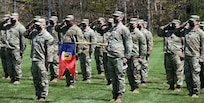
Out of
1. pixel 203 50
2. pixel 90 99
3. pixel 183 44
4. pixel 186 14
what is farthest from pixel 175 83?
pixel 186 14

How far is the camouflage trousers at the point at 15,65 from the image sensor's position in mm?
17797

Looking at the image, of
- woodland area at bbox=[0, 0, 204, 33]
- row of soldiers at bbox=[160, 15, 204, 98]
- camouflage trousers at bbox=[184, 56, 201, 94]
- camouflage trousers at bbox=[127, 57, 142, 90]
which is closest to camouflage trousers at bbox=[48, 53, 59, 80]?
camouflage trousers at bbox=[127, 57, 142, 90]

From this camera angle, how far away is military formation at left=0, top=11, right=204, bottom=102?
13891 millimetres

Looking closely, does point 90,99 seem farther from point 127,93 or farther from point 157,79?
point 157,79

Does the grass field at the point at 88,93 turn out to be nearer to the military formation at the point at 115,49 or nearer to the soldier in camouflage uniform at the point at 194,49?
the military formation at the point at 115,49

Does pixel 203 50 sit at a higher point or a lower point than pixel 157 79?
higher

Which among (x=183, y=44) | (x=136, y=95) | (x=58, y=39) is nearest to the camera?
(x=136, y=95)

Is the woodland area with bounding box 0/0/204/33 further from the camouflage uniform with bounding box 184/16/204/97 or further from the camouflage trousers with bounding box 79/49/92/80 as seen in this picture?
the camouflage uniform with bounding box 184/16/204/97

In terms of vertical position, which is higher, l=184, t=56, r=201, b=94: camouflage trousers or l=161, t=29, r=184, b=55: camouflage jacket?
l=161, t=29, r=184, b=55: camouflage jacket

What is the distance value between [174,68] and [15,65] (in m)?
5.39

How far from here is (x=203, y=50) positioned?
15.0 metres

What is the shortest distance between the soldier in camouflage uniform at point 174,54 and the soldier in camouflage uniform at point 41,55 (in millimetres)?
4463

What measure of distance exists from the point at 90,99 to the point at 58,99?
0.89 meters

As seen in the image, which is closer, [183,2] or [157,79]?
[157,79]
